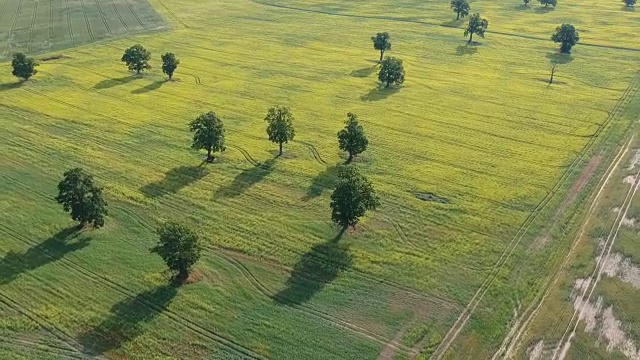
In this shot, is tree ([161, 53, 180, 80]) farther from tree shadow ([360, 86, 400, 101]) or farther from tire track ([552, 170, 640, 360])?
tire track ([552, 170, 640, 360])

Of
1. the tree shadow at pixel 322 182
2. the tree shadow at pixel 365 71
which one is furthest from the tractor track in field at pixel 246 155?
the tree shadow at pixel 365 71

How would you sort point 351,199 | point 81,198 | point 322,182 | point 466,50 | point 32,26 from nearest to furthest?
point 351,199 < point 81,198 < point 322,182 < point 466,50 < point 32,26

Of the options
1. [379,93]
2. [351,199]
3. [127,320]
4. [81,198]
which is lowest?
[127,320]

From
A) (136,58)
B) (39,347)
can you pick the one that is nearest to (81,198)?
(39,347)

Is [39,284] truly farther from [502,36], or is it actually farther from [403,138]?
[502,36]

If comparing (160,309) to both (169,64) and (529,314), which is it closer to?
(529,314)
